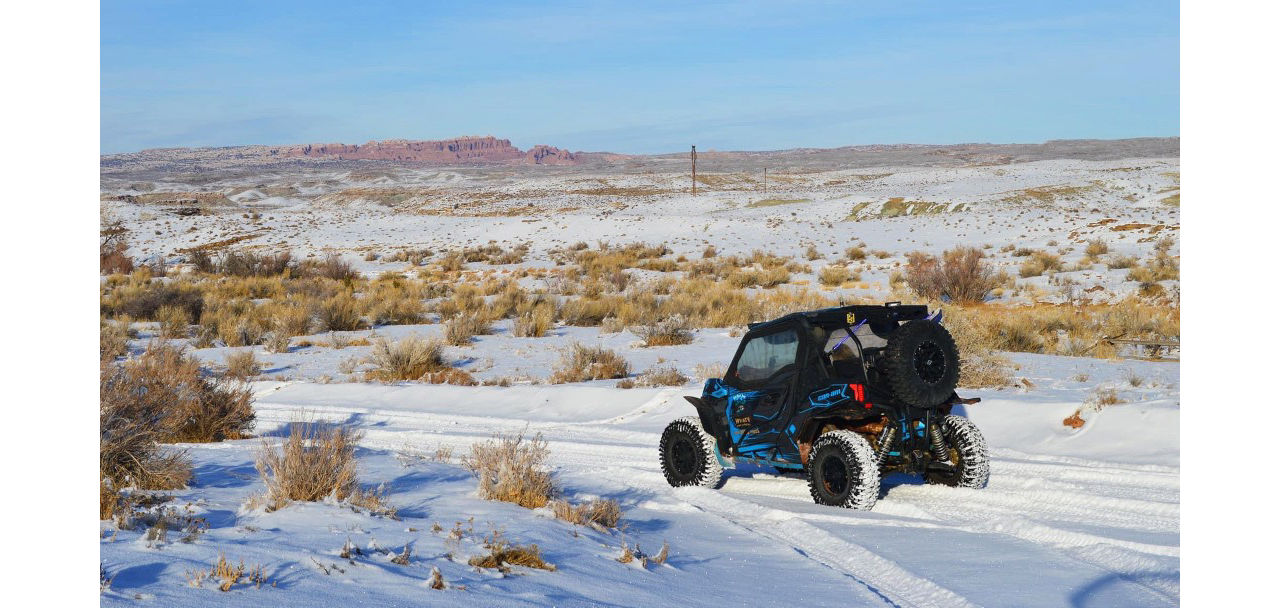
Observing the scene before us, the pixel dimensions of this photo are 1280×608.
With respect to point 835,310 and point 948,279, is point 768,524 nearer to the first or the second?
point 835,310

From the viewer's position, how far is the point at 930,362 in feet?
27.3

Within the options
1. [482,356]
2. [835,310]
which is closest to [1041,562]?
[835,310]

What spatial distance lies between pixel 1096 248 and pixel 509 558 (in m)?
36.5

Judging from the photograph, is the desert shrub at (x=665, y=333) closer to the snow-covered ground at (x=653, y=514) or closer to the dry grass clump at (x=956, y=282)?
the snow-covered ground at (x=653, y=514)

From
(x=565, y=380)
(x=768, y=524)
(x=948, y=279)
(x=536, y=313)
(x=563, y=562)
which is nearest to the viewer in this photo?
(x=563, y=562)

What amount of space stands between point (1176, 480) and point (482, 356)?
1459 cm

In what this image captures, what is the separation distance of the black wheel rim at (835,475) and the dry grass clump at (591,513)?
192 centimetres

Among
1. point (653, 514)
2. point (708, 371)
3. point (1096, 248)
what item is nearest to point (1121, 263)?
point (1096, 248)

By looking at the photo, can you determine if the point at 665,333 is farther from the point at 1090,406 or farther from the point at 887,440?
the point at 887,440

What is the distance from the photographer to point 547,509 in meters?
7.58

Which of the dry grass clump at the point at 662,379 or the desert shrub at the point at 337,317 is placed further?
the desert shrub at the point at 337,317

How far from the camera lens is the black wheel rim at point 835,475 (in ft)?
27.8

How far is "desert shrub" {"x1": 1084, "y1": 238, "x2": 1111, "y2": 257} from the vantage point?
37.0 meters

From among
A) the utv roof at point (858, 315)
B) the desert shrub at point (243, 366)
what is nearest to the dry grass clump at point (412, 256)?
the desert shrub at point (243, 366)
